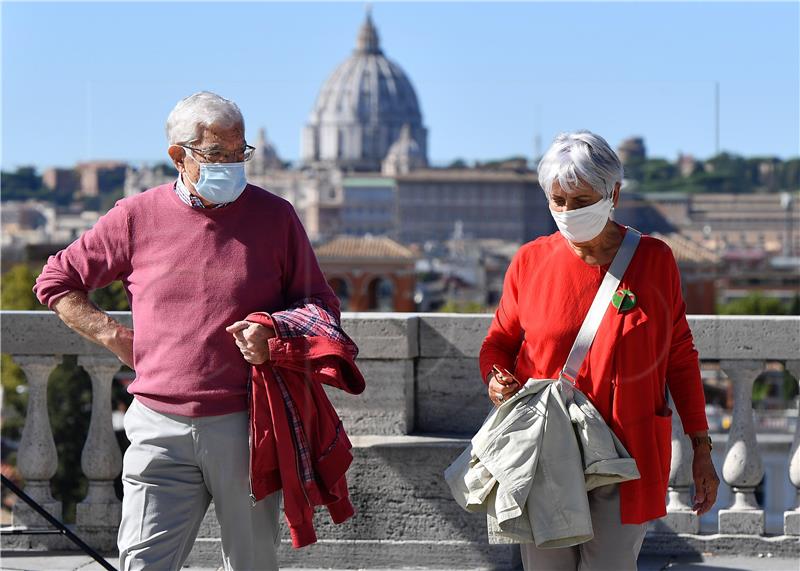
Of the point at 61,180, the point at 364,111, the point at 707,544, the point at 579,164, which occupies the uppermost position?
the point at 364,111

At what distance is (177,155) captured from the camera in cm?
333

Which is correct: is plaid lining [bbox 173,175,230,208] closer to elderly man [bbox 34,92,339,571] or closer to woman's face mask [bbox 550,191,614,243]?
elderly man [bbox 34,92,339,571]

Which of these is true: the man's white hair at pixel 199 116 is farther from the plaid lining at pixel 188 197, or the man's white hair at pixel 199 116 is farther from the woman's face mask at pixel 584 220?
the woman's face mask at pixel 584 220

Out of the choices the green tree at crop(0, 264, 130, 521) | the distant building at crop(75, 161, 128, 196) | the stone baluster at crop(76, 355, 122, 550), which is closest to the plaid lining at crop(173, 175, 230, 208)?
the stone baluster at crop(76, 355, 122, 550)

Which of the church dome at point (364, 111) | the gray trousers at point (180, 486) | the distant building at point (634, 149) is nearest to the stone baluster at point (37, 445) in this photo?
the gray trousers at point (180, 486)

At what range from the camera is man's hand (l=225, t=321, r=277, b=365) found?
3229 mm

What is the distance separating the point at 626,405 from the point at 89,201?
99.3 meters

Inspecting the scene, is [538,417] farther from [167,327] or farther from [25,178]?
[25,178]

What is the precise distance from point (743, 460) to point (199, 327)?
6.85ft

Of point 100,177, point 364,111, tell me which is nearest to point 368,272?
point 100,177

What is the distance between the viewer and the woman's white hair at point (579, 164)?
10.2ft

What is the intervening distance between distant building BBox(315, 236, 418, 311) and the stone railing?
6752cm

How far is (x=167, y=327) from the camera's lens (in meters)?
3.32

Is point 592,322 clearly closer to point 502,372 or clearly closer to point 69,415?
point 502,372
